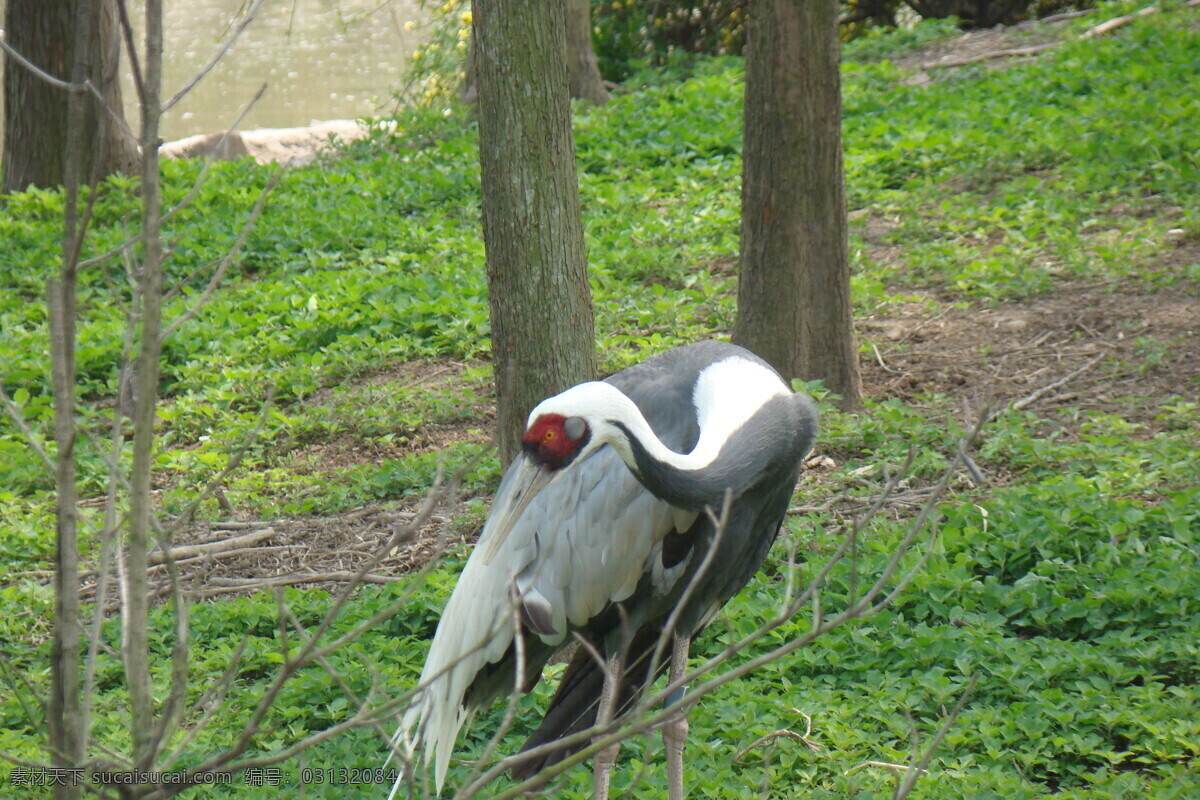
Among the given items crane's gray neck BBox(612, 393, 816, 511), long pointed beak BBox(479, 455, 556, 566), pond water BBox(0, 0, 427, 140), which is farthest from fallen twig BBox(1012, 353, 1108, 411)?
pond water BBox(0, 0, 427, 140)

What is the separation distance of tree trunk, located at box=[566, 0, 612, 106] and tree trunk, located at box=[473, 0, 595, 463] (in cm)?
722

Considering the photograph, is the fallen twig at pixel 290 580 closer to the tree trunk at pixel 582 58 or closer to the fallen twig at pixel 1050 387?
the fallen twig at pixel 1050 387

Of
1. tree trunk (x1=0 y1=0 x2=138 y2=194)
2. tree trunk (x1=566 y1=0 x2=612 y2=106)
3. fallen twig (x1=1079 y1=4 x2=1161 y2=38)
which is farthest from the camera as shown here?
tree trunk (x1=566 y1=0 x2=612 y2=106)

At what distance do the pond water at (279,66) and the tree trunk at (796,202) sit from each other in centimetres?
1042

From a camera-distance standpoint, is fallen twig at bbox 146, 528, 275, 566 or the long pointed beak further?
fallen twig at bbox 146, 528, 275, 566

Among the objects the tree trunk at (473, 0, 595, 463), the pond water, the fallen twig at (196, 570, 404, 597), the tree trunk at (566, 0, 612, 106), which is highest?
the pond water

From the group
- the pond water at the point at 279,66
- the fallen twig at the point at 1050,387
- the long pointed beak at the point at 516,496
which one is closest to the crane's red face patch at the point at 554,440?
the long pointed beak at the point at 516,496

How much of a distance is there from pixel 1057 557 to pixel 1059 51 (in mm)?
7067

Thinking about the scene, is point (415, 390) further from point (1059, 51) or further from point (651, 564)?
point (1059, 51)

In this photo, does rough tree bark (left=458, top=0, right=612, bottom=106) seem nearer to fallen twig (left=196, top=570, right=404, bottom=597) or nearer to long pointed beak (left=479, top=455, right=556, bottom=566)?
fallen twig (left=196, top=570, right=404, bottom=597)

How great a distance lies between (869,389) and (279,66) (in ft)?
50.6

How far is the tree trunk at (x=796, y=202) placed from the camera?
16.0ft

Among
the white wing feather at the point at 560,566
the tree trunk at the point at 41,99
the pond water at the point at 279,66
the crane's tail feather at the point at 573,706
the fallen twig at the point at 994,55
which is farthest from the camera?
the pond water at the point at 279,66

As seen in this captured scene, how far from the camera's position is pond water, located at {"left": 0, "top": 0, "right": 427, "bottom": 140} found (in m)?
16.1
